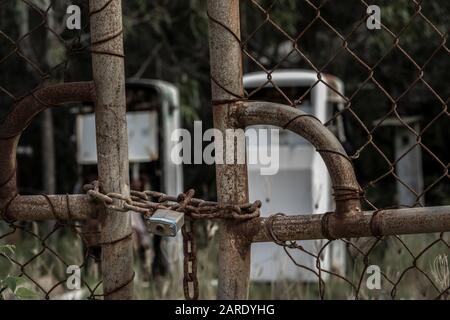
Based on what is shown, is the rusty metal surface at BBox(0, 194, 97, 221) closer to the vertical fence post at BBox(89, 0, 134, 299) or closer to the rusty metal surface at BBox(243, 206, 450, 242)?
the vertical fence post at BBox(89, 0, 134, 299)

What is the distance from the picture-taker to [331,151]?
1.37 meters

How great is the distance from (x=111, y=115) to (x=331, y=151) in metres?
0.42

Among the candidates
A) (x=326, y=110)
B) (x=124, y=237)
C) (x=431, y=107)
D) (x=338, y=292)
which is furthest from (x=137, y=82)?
(x=124, y=237)

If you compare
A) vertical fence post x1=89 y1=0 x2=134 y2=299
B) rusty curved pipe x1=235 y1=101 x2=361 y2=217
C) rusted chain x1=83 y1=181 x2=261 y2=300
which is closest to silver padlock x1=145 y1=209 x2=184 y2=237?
rusted chain x1=83 y1=181 x2=261 y2=300

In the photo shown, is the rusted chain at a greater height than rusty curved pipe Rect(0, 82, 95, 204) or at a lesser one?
lesser

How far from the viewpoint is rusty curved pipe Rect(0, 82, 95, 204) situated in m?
1.46

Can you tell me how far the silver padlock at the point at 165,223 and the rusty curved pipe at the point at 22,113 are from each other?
0.28 m

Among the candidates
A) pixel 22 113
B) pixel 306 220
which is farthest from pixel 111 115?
pixel 306 220

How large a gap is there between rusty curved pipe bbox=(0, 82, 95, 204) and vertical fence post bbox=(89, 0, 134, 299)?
42 mm

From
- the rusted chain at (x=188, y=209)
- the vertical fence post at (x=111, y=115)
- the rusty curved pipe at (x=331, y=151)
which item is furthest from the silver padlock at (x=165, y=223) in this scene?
the rusty curved pipe at (x=331, y=151)

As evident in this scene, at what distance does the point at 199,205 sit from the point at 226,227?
2.8 inches

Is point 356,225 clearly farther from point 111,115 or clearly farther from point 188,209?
point 111,115

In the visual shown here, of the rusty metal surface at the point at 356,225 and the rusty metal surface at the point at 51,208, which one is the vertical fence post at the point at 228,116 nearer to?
the rusty metal surface at the point at 356,225
